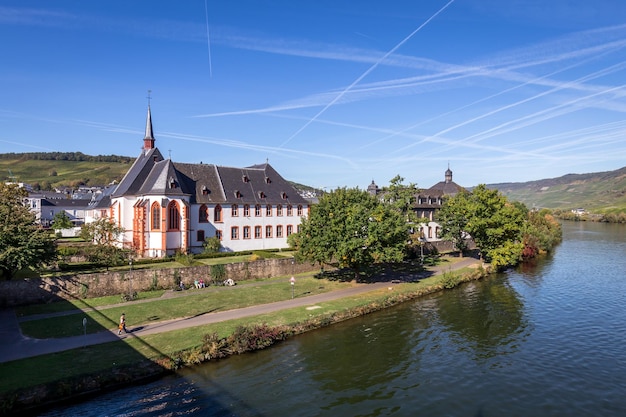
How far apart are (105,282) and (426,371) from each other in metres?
31.4

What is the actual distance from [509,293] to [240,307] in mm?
31383

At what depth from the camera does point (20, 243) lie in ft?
119

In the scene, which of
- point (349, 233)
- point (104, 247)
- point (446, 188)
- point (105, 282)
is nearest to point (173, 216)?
point (104, 247)

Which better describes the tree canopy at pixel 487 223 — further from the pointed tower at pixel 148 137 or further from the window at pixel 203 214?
the pointed tower at pixel 148 137

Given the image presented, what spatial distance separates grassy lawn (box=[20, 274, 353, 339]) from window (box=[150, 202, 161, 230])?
18791 millimetres

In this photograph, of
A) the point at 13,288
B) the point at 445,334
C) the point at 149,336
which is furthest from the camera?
the point at 13,288

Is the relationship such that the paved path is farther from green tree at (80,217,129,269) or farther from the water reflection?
the water reflection

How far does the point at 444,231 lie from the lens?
69.6 meters

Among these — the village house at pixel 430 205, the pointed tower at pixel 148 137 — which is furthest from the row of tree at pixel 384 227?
the pointed tower at pixel 148 137

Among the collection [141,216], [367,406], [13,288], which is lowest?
[367,406]

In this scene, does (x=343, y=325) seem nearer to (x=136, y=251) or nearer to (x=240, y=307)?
(x=240, y=307)

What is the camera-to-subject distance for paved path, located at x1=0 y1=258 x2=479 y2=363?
2603cm

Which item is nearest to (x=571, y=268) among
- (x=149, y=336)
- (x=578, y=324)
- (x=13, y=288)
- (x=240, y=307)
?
(x=578, y=324)

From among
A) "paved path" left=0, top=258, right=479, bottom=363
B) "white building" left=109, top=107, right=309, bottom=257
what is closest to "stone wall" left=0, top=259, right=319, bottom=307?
"paved path" left=0, top=258, right=479, bottom=363
